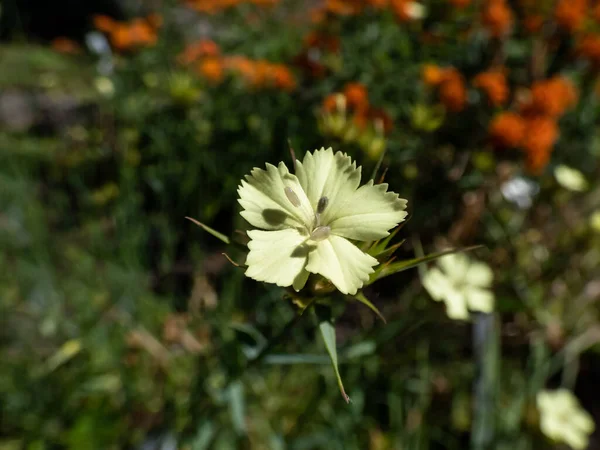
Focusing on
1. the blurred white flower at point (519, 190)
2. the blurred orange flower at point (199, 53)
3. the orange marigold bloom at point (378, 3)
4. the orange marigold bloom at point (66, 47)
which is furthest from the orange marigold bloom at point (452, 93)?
the orange marigold bloom at point (66, 47)

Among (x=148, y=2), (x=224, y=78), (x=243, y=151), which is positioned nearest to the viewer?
(x=243, y=151)

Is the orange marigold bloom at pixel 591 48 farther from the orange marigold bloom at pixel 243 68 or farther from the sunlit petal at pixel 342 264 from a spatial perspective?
the sunlit petal at pixel 342 264

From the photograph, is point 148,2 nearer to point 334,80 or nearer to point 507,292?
point 334,80

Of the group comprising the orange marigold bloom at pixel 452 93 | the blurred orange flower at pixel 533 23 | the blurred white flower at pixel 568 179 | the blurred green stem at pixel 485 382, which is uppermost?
the blurred orange flower at pixel 533 23

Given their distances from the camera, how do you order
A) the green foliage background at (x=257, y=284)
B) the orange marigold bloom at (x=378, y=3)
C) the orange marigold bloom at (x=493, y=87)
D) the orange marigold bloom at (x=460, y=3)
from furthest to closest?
the orange marigold bloom at (x=460, y=3) → the orange marigold bloom at (x=378, y=3) → the orange marigold bloom at (x=493, y=87) → the green foliage background at (x=257, y=284)

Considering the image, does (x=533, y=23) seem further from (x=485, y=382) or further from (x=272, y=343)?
(x=272, y=343)

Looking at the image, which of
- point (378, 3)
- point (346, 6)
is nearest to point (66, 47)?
point (346, 6)

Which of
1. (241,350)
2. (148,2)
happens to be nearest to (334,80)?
(241,350)
